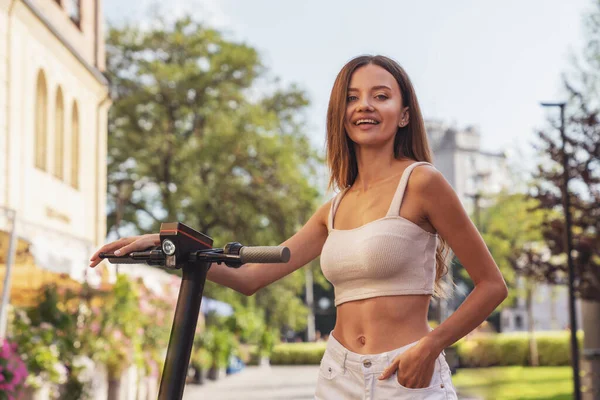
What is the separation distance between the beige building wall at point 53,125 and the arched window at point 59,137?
0.25 feet

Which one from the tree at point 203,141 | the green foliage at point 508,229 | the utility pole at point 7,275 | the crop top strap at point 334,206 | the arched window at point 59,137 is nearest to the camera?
the crop top strap at point 334,206

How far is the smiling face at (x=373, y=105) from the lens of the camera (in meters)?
2.78

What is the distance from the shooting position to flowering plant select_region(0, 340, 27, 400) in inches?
351

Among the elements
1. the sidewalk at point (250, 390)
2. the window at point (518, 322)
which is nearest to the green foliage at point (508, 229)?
the sidewalk at point (250, 390)

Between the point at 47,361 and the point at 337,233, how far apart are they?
29.7 feet

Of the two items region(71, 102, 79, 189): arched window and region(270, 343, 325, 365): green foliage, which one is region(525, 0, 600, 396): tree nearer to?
region(71, 102, 79, 189): arched window

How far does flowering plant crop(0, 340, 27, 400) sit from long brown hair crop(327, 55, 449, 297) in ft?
21.8

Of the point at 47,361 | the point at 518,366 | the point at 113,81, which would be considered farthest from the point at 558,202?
the point at 518,366

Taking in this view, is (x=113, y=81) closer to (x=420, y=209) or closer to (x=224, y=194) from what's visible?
(x=224, y=194)

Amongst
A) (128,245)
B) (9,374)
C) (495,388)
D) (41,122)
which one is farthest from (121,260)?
(495,388)

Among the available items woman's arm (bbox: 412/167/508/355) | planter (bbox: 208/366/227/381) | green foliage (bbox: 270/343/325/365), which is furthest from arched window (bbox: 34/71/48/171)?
green foliage (bbox: 270/343/325/365)

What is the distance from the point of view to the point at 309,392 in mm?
24234

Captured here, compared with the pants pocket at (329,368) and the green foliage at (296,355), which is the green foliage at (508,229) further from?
the pants pocket at (329,368)

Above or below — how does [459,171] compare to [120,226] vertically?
above
